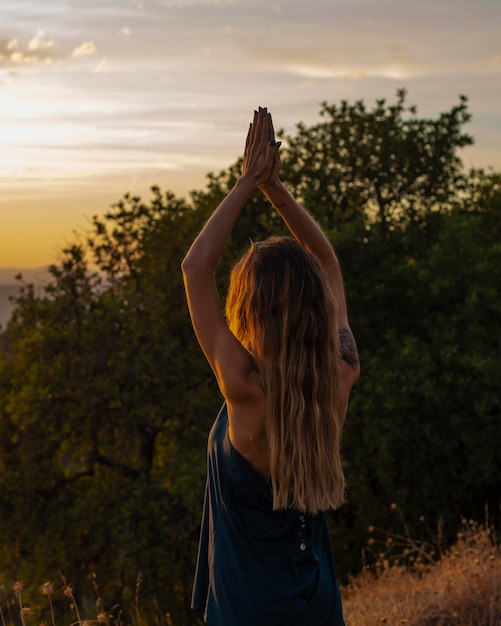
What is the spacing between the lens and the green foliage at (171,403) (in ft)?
53.5

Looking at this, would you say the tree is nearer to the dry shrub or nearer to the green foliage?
the green foliage

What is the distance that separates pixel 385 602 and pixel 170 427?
12.0m

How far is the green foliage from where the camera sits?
16.3 metres

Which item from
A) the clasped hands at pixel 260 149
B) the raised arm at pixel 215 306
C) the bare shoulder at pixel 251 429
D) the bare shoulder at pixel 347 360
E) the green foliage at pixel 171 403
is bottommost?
the green foliage at pixel 171 403

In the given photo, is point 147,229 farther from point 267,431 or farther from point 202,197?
point 267,431

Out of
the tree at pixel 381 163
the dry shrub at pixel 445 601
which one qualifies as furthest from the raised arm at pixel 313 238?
the tree at pixel 381 163

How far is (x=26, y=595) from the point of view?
1505cm

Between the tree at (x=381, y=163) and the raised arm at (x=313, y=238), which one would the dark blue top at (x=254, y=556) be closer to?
the raised arm at (x=313, y=238)

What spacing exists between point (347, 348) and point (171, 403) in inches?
576

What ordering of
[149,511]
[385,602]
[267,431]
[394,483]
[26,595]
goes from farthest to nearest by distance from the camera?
[394,483] → [149,511] → [26,595] → [385,602] → [267,431]

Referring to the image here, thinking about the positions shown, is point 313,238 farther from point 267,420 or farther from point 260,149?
point 267,420

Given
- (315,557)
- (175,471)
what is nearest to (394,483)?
(175,471)

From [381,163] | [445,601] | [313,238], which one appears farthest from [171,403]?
[313,238]

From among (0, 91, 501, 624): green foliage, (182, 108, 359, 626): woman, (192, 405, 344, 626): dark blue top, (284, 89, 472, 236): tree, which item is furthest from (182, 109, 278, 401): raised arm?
(284, 89, 472, 236): tree
